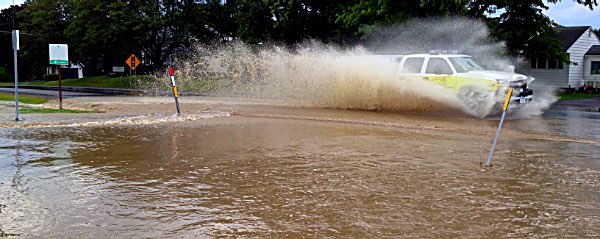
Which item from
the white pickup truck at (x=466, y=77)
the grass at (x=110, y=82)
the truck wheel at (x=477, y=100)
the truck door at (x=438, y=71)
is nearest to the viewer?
the white pickup truck at (x=466, y=77)

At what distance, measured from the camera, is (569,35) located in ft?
123

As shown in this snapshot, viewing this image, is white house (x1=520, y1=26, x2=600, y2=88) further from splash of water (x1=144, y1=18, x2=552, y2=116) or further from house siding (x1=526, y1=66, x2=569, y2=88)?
splash of water (x1=144, y1=18, x2=552, y2=116)

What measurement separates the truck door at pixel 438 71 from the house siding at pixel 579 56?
22025 mm

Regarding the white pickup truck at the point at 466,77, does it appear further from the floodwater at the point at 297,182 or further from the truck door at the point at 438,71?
the floodwater at the point at 297,182

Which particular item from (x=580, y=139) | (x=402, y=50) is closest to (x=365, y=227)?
(x=580, y=139)

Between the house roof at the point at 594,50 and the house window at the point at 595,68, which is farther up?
the house roof at the point at 594,50

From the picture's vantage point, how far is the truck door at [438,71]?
54.0 ft

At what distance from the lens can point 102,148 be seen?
391 inches

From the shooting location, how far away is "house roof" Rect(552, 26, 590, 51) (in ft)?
117

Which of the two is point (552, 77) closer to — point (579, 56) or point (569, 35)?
point (579, 56)

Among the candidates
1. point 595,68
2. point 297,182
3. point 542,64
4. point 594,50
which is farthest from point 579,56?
point 297,182

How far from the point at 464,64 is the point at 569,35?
81.3 feet

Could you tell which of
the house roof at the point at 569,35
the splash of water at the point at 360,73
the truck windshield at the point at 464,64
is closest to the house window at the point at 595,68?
the house roof at the point at 569,35

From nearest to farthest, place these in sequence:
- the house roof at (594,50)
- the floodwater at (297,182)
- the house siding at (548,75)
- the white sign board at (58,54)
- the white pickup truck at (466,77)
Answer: the floodwater at (297,182) < the white pickup truck at (466,77) < the white sign board at (58,54) < the house siding at (548,75) < the house roof at (594,50)
